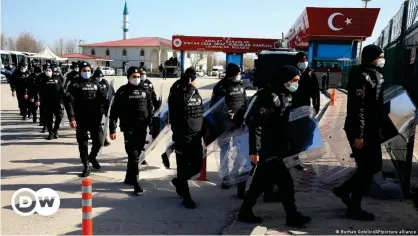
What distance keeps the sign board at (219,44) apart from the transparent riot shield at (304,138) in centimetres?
4450

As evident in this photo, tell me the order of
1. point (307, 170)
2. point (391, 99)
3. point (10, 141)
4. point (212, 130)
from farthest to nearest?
point (10, 141) → point (307, 170) → point (212, 130) → point (391, 99)

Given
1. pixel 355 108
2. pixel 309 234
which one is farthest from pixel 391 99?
pixel 309 234

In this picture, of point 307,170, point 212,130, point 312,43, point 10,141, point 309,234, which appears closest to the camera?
point 309,234

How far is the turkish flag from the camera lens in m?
29.1

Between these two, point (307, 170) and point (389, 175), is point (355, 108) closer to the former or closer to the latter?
point (389, 175)

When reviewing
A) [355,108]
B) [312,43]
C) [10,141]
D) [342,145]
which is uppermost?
[312,43]

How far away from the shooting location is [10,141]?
1016cm

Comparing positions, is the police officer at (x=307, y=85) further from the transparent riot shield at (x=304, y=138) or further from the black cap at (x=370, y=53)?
the black cap at (x=370, y=53)

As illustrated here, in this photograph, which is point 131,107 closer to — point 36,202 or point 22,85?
point 36,202

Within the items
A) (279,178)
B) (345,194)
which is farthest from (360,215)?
(279,178)

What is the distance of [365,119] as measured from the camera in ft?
15.2

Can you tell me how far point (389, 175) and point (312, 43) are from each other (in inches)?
1027

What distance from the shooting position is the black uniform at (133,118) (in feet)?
19.5

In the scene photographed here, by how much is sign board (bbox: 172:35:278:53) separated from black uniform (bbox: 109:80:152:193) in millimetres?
43233
